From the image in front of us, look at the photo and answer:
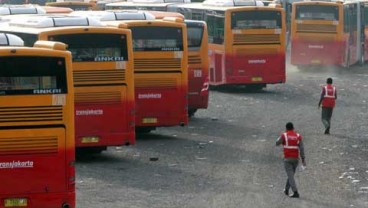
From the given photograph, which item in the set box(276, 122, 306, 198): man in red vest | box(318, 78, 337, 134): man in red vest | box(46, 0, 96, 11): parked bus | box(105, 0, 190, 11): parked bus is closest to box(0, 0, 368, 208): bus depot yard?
box(105, 0, 190, 11): parked bus

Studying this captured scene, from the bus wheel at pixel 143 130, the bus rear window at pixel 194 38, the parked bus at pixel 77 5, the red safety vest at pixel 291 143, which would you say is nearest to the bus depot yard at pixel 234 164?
the bus wheel at pixel 143 130

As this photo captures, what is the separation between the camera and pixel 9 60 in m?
19.9

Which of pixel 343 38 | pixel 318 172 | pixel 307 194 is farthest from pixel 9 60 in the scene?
pixel 343 38

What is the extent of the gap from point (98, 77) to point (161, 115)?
15.5ft

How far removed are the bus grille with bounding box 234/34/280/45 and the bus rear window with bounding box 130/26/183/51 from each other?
1217cm

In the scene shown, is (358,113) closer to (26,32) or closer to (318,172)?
(318,172)

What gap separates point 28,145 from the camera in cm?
1988

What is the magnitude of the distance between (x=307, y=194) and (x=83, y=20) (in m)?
6.74

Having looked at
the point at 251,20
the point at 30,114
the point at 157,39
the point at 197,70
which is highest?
the point at 30,114

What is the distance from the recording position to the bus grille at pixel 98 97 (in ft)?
89.6

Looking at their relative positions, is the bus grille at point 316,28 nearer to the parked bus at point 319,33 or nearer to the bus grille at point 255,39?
the parked bus at point 319,33

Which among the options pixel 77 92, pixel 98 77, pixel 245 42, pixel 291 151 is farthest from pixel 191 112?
pixel 291 151

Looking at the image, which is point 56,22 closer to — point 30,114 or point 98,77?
point 98,77

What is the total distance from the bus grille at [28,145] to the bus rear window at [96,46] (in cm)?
669
